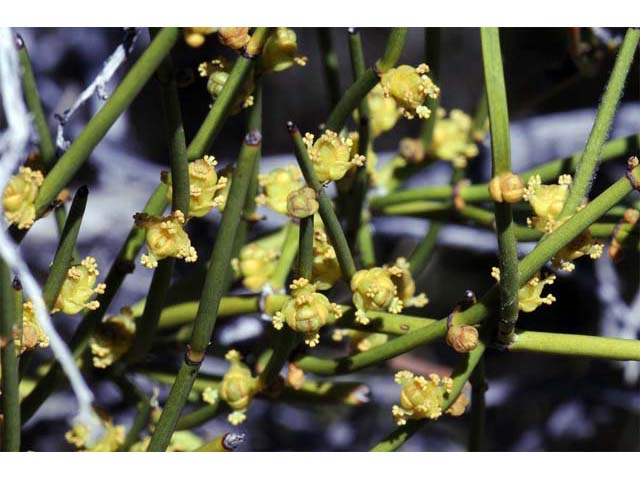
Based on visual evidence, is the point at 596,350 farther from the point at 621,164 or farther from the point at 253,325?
the point at 621,164

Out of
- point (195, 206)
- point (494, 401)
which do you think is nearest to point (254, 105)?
point (195, 206)

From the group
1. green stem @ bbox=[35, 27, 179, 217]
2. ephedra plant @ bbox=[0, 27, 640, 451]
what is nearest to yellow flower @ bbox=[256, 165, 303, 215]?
ephedra plant @ bbox=[0, 27, 640, 451]

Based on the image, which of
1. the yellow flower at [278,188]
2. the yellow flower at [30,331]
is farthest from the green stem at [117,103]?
the yellow flower at [278,188]

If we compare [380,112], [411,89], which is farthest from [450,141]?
[411,89]

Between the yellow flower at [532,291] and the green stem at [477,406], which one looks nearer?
the yellow flower at [532,291]

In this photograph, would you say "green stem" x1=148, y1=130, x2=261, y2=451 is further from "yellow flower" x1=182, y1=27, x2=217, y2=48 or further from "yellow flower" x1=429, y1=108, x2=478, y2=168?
"yellow flower" x1=429, y1=108, x2=478, y2=168

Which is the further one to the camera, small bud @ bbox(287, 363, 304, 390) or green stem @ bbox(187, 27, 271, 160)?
small bud @ bbox(287, 363, 304, 390)

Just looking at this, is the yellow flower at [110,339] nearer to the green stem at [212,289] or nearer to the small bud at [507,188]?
the green stem at [212,289]
